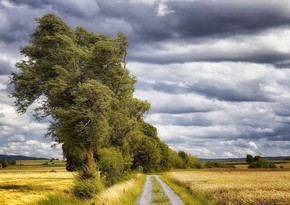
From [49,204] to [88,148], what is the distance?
17.9 m

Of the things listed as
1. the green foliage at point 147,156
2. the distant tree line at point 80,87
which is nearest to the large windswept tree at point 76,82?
the distant tree line at point 80,87

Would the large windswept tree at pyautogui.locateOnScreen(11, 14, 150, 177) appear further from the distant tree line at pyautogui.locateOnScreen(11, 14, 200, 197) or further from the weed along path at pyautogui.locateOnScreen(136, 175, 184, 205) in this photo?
the weed along path at pyautogui.locateOnScreen(136, 175, 184, 205)

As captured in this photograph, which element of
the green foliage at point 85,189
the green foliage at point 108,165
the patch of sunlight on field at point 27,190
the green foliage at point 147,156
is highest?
the green foliage at point 147,156

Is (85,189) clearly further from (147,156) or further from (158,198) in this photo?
(147,156)

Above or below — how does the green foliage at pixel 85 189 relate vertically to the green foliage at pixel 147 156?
below

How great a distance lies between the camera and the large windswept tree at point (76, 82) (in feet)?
143

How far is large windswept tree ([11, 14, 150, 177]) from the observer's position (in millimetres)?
43625

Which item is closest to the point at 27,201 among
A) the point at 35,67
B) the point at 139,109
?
the point at 35,67

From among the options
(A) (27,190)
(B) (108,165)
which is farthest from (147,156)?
(B) (108,165)

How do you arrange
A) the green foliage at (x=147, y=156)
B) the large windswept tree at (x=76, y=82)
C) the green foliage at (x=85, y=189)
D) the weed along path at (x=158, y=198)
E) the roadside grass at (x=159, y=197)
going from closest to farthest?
the green foliage at (x=85, y=189)
the weed along path at (x=158, y=198)
the roadside grass at (x=159, y=197)
the large windswept tree at (x=76, y=82)
the green foliage at (x=147, y=156)

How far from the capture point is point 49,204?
27531 millimetres

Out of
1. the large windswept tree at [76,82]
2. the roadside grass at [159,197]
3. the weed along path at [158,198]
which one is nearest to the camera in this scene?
the weed along path at [158,198]

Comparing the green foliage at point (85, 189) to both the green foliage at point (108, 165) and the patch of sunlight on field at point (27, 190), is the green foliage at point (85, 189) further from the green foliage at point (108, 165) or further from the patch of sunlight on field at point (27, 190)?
the green foliage at point (108, 165)

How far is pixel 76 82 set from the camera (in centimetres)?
4531
